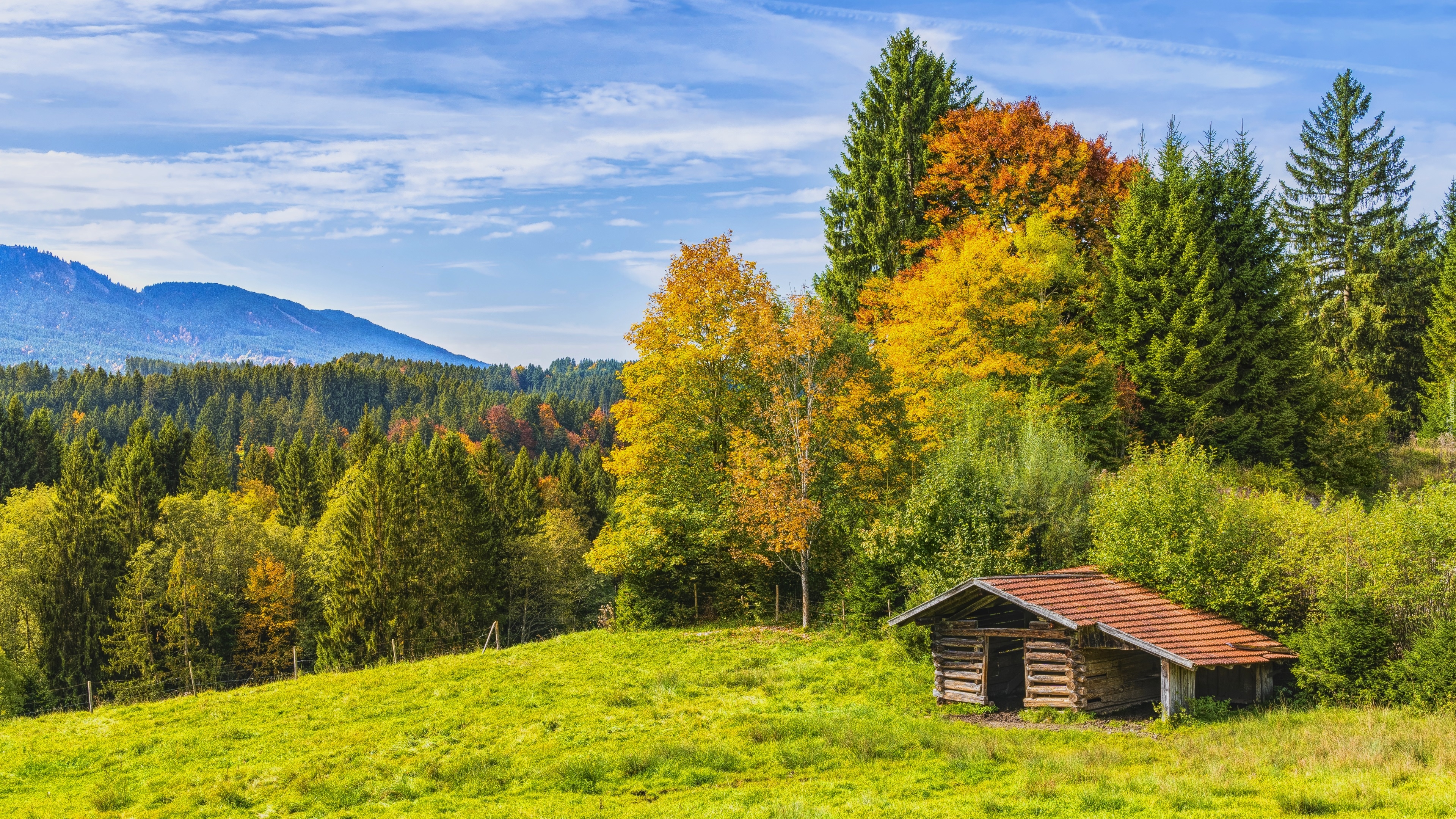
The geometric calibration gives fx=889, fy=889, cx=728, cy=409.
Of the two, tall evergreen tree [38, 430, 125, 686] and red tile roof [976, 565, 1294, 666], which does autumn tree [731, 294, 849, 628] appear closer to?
red tile roof [976, 565, 1294, 666]

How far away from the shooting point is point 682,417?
37.9 meters

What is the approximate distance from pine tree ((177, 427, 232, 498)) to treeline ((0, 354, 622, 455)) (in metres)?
55.7

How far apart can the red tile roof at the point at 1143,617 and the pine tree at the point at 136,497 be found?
209 feet

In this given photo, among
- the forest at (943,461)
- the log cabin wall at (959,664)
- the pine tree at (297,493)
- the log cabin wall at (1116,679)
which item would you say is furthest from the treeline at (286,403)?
the log cabin wall at (1116,679)

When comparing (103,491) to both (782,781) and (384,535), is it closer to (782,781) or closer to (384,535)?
(384,535)

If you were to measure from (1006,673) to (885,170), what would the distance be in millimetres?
33978

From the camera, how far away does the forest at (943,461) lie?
23.8 metres

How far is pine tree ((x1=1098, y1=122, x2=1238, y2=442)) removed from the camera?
3722cm

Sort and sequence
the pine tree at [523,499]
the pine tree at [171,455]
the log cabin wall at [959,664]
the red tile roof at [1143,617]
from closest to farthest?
1. the red tile roof at [1143,617]
2. the log cabin wall at [959,664]
3. the pine tree at [523,499]
4. the pine tree at [171,455]

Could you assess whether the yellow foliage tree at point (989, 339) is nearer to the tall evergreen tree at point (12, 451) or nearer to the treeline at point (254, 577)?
the treeline at point (254, 577)

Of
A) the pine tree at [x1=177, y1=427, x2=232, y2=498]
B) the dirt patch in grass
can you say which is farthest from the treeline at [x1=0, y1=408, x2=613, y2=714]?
the dirt patch in grass

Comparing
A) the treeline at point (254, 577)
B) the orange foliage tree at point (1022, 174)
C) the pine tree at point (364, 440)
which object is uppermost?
the orange foliage tree at point (1022, 174)

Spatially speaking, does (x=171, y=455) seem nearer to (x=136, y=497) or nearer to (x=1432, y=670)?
(x=136, y=497)

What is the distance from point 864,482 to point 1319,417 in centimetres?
2130
